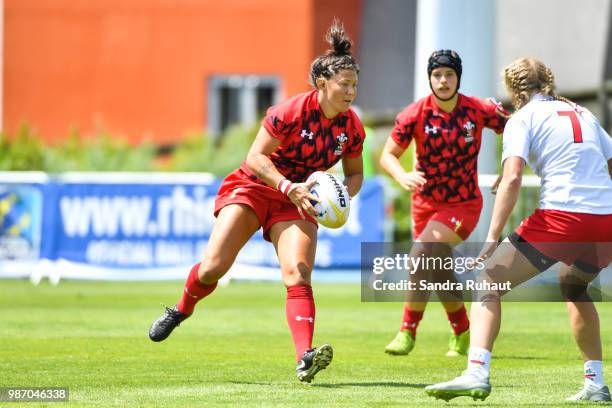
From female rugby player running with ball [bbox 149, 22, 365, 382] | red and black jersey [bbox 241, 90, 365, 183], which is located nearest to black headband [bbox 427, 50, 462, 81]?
female rugby player running with ball [bbox 149, 22, 365, 382]

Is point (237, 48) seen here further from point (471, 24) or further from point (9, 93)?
point (471, 24)

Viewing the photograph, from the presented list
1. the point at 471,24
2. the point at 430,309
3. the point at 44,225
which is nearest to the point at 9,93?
the point at 44,225

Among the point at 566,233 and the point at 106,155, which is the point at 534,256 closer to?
the point at 566,233

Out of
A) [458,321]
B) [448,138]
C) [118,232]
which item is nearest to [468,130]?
[448,138]

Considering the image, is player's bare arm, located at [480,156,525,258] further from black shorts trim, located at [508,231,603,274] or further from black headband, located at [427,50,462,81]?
black headband, located at [427,50,462,81]

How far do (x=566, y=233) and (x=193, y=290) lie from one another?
9.12ft

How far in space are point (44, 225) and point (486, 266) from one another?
11719 millimetres

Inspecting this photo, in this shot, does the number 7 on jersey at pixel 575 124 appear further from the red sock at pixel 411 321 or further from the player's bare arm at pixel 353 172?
A: the red sock at pixel 411 321

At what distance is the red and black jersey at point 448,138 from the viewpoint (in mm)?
9969

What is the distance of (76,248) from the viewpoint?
1789 centimetres

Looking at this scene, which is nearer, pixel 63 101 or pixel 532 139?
pixel 532 139

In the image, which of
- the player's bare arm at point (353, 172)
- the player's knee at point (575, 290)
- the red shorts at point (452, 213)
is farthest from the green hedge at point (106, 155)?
the player's knee at point (575, 290)

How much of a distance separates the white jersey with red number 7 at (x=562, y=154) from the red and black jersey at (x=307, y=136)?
5.01 ft

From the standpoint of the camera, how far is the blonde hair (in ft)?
23.8
